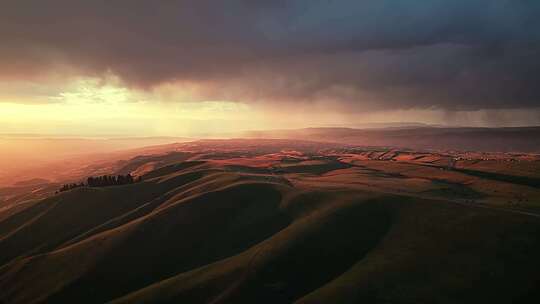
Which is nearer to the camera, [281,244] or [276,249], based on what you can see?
[276,249]

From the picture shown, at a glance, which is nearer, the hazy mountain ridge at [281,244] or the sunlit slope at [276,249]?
the sunlit slope at [276,249]

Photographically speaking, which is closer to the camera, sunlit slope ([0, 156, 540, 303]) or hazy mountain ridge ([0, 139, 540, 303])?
sunlit slope ([0, 156, 540, 303])

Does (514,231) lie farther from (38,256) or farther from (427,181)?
(38,256)

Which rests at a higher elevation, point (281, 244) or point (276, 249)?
point (281, 244)

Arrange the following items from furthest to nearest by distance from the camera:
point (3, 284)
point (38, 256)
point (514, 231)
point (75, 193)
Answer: point (75, 193) → point (38, 256) → point (3, 284) → point (514, 231)

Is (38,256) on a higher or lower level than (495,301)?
lower

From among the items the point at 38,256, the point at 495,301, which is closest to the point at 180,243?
the point at 38,256

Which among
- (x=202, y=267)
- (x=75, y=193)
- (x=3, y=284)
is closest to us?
(x=202, y=267)

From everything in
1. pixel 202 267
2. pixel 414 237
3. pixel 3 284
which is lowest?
pixel 3 284
